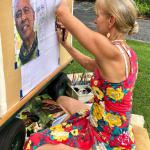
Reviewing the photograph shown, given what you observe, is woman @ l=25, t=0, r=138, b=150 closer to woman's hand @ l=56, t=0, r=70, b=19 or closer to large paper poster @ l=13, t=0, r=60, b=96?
woman's hand @ l=56, t=0, r=70, b=19

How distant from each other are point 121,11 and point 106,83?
452 mm

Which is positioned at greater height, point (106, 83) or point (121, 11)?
point (121, 11)

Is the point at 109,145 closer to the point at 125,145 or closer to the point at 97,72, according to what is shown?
the point at 125,145

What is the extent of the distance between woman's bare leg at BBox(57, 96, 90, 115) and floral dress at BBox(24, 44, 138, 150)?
59cm

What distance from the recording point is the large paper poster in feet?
7.20

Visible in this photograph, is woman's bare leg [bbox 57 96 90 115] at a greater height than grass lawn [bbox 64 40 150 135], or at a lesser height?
greater

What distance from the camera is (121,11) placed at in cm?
219

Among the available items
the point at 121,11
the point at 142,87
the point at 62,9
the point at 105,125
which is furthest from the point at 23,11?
→ the point at 142,87

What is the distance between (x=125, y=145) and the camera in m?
2.37

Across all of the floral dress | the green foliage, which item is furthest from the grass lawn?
the green foliage

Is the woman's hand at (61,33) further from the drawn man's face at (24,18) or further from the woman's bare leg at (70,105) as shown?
the woman's bare leg at (70,105)

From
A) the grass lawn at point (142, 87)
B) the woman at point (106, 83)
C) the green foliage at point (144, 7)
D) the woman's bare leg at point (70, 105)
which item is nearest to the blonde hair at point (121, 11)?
the woman at point (106, 83)

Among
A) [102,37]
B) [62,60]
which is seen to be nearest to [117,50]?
Answer: [102,37]

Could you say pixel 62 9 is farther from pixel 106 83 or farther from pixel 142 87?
pixel 142 87
